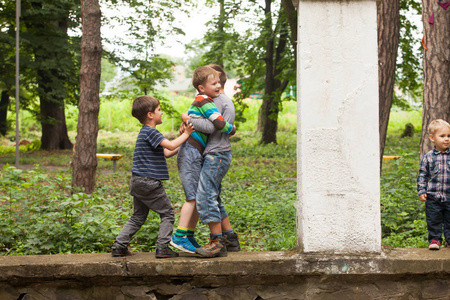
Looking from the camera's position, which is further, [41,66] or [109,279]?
[41,66]

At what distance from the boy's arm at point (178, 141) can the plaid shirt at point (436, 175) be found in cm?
212

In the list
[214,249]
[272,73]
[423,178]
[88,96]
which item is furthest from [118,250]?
[272,73]

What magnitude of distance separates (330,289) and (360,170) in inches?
36.5

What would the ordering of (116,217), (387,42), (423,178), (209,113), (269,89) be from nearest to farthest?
1. (209,113)
2. (423,178)
3. (116,217)
4. (387,42)
5. (269,89)

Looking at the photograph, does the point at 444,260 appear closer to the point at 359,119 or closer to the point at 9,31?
the point at 359,119

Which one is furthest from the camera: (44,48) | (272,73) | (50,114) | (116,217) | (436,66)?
(272,73)

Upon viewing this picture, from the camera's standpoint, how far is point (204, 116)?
406 centimetres

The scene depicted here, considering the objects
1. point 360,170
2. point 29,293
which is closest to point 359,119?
point 360,170

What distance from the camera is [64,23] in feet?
60.1

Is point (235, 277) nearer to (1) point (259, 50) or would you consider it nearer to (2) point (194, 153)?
(2) point (194, 153)

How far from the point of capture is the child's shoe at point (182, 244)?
13.1ft

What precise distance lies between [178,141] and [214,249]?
878mm

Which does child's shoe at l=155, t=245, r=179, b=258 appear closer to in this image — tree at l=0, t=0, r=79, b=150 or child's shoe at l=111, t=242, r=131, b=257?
child's shoe at l=111, t=242, r=131, b=257

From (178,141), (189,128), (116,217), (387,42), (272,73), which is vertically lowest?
(116,217)
